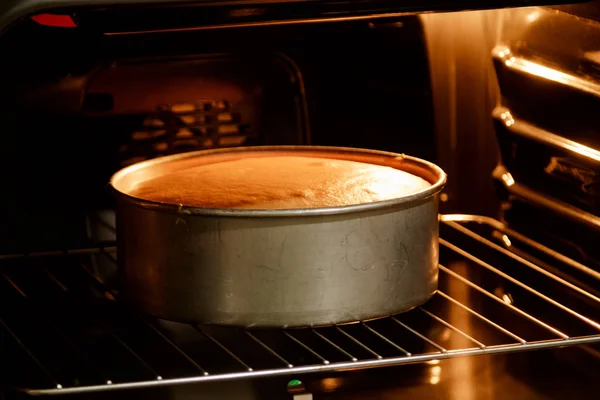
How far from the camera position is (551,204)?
129 centimetres

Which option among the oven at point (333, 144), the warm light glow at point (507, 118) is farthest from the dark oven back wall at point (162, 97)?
the warm light glow at point (507, 118)

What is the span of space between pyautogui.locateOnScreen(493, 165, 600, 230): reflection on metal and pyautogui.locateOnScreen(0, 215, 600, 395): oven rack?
0.07 m

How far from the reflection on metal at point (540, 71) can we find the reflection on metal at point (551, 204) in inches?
6.6

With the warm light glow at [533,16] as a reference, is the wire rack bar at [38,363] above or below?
below

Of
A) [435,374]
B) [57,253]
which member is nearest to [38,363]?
[57,253]

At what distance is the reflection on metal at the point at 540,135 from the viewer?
117cm

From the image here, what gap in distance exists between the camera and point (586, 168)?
118 centimetres

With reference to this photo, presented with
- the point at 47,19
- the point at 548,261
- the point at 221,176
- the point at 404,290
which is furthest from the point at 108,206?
the point at 548,261

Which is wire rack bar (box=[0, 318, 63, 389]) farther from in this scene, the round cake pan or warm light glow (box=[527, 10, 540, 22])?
warm light glow (box=[527, 10, 540, 22])

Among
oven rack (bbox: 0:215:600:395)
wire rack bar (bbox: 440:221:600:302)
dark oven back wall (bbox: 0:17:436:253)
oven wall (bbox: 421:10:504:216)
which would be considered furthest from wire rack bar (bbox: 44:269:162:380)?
oven wall (bbox: 421:10:504:216)

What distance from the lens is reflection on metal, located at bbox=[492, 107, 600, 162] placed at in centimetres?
117

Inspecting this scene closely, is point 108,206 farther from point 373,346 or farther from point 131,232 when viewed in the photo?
point 373,346

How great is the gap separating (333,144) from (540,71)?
0.33m

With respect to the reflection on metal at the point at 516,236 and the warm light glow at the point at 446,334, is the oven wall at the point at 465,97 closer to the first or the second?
the reflection on metal at the point at 516,236
